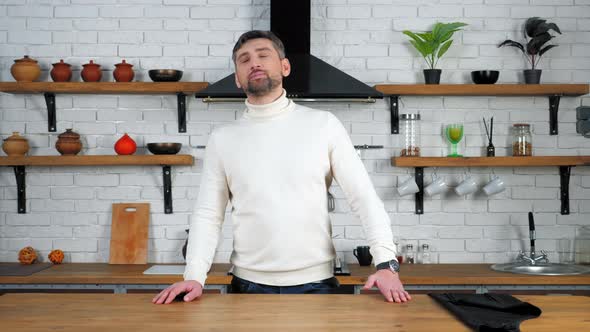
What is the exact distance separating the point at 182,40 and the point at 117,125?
0.67m

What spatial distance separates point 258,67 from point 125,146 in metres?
2.03

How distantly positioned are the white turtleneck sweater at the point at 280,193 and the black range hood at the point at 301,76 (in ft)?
4.43

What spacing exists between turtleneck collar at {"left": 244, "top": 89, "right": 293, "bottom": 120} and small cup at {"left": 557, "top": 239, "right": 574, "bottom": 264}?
102 inches

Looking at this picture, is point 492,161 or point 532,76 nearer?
point 492,161

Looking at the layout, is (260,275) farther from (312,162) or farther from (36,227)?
(36,227)

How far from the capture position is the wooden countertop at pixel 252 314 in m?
1.75

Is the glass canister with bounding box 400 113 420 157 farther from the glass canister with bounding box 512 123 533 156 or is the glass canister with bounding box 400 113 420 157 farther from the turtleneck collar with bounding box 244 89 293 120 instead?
the turtleneck collar with bounding box 244 89 293 120

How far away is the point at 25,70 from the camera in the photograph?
4215 millimetres

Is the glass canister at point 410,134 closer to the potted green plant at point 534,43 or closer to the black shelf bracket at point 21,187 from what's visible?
the potted green plant at point 534,43

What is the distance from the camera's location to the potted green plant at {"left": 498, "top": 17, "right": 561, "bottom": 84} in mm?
4191

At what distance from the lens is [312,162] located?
2.44 meters

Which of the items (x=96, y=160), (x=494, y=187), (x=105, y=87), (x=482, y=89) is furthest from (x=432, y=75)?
(x=96, y=160)

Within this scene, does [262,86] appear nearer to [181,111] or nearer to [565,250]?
[181,111]

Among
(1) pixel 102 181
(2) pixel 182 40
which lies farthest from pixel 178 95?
(1) pixel 102 181
